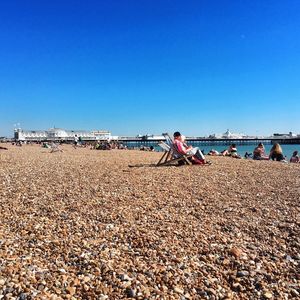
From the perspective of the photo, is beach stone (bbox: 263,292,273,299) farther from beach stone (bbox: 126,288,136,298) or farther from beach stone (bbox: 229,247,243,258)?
beach stone (bbox: 126,288,136,298)

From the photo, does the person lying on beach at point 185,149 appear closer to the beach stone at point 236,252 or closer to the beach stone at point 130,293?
the beach stone at point 236,252

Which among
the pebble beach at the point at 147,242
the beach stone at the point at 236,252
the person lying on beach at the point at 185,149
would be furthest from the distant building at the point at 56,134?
the beach stone at the point at 236,252

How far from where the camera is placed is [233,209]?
4988mm

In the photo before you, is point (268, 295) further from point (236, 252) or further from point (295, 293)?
point (236, 252)

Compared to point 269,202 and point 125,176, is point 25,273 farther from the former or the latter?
point 125,176

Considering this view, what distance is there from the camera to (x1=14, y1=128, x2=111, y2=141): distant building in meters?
108

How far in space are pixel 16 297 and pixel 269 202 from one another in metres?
4.40

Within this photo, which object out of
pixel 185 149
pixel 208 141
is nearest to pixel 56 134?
pixel 208 141

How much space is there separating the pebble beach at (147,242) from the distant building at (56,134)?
100890 mm

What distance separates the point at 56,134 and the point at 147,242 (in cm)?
12046

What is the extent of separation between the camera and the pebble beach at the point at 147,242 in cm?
262

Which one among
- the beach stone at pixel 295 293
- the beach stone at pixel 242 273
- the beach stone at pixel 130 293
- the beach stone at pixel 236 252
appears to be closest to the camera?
the beach stone at pixel 130 293

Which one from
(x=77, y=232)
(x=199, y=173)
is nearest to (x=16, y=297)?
(x=77, y=232)

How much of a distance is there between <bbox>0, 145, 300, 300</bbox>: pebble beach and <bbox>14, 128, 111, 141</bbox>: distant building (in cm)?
10089
